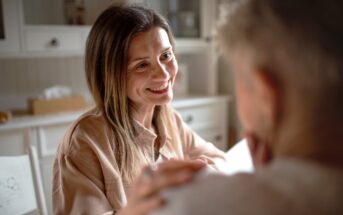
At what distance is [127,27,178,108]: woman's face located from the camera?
1.06 m

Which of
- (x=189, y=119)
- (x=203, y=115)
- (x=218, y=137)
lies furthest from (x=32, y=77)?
(x=218, y=137)

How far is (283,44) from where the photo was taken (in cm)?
41

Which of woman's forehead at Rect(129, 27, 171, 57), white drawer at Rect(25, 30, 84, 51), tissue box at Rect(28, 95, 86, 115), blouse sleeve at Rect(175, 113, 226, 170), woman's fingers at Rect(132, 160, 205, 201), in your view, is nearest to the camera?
woman's fingers at Rect(132, 160, 205, 201)

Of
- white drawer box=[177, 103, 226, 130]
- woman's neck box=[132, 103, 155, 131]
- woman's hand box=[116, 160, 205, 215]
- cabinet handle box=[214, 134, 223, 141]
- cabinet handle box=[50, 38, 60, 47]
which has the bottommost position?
cabinet handle box=[214, 134, 223, 141]

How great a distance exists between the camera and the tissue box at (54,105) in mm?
1910

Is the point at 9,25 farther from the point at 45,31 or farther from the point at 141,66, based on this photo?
the point at 141,66

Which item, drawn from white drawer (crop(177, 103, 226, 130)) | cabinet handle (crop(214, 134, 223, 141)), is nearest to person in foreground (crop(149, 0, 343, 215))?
white drawer (crop(177, 103, 226, 130))

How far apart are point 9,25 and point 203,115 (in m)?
1.31

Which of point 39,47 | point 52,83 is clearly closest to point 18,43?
point 39,47

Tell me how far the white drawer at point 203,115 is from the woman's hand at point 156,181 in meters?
1.69

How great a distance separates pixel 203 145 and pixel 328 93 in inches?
38.8

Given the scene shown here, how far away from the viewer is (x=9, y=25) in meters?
1.75

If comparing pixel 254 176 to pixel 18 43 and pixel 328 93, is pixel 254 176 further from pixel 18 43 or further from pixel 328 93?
pixel 18 43

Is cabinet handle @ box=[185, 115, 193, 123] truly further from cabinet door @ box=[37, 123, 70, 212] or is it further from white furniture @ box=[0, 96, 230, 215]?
cabinet door @ box=[37, 123, 70, 212]
